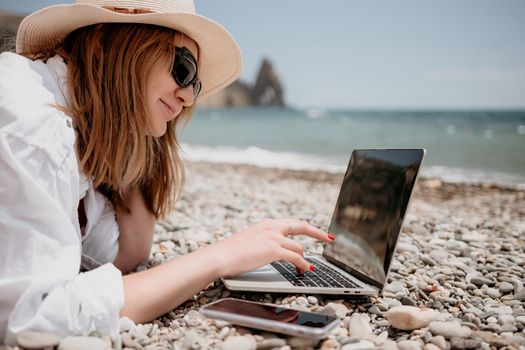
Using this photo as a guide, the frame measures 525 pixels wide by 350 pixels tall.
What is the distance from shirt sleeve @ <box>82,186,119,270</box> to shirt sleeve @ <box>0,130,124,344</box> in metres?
0.98

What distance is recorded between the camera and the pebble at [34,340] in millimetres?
1511

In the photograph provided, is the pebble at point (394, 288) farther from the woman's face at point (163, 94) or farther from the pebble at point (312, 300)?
the woman's face at point (163, 94)

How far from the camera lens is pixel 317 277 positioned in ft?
7.70

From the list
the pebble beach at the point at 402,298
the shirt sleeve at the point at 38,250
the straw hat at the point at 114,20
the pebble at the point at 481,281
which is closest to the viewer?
the shirt sleeve at the point at 38,250

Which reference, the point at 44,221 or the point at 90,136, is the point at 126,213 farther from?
the point at 44,221

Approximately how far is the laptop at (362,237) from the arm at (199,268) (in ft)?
0.53

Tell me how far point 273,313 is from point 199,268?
389 millimetres

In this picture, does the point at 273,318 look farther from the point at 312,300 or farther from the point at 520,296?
the point at 520,296

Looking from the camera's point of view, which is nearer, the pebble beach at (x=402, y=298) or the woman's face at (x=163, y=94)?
the pebble beach at (x=402, y=298)

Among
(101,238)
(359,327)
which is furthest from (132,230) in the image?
(359,327)

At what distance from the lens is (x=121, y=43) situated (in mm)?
2094

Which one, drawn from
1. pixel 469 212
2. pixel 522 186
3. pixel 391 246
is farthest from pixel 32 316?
pixel 522 186

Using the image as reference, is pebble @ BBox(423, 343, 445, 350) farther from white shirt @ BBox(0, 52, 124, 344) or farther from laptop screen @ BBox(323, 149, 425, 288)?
white shirt @ BBox(0, 52, 124, 344)

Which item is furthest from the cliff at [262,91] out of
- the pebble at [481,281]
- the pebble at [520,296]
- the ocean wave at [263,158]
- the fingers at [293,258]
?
the fingers at [293,258]
